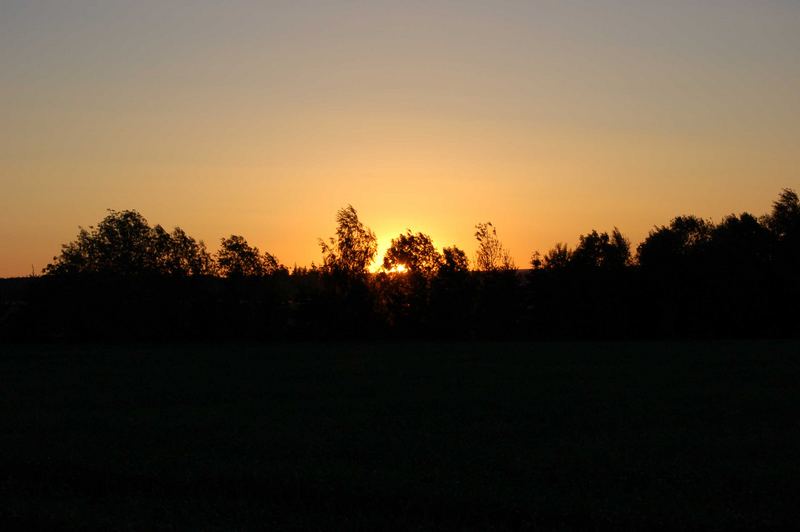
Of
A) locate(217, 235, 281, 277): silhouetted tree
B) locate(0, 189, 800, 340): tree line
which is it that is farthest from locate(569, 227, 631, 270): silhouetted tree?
locate(217, 235, 281, 277): silhouetted tree

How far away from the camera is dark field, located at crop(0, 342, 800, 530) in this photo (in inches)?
499

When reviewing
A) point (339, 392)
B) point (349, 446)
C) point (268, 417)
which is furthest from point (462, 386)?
point (349, 446)

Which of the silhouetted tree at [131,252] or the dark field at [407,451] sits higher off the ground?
the silhouetted tree at [131,252]

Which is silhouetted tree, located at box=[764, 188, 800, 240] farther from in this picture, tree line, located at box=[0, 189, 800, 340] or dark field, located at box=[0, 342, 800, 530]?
dark field, located at box=[0, 342, 800, 530]

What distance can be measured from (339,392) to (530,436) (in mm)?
13030

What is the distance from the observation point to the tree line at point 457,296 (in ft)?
272

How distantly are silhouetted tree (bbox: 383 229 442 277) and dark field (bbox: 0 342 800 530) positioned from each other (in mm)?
52393

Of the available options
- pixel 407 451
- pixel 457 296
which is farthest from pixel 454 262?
pixel 407 451

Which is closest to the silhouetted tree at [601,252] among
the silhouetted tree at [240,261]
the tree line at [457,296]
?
the tree line at [457,296]

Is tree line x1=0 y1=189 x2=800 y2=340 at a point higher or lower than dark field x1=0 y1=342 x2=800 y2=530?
higher

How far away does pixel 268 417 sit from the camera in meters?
24.4

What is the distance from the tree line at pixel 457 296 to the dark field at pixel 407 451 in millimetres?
45248

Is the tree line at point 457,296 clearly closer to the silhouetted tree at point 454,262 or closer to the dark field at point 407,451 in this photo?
the silhouetted tree at point 454,262

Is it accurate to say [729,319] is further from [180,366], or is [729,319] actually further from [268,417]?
[268,417]
